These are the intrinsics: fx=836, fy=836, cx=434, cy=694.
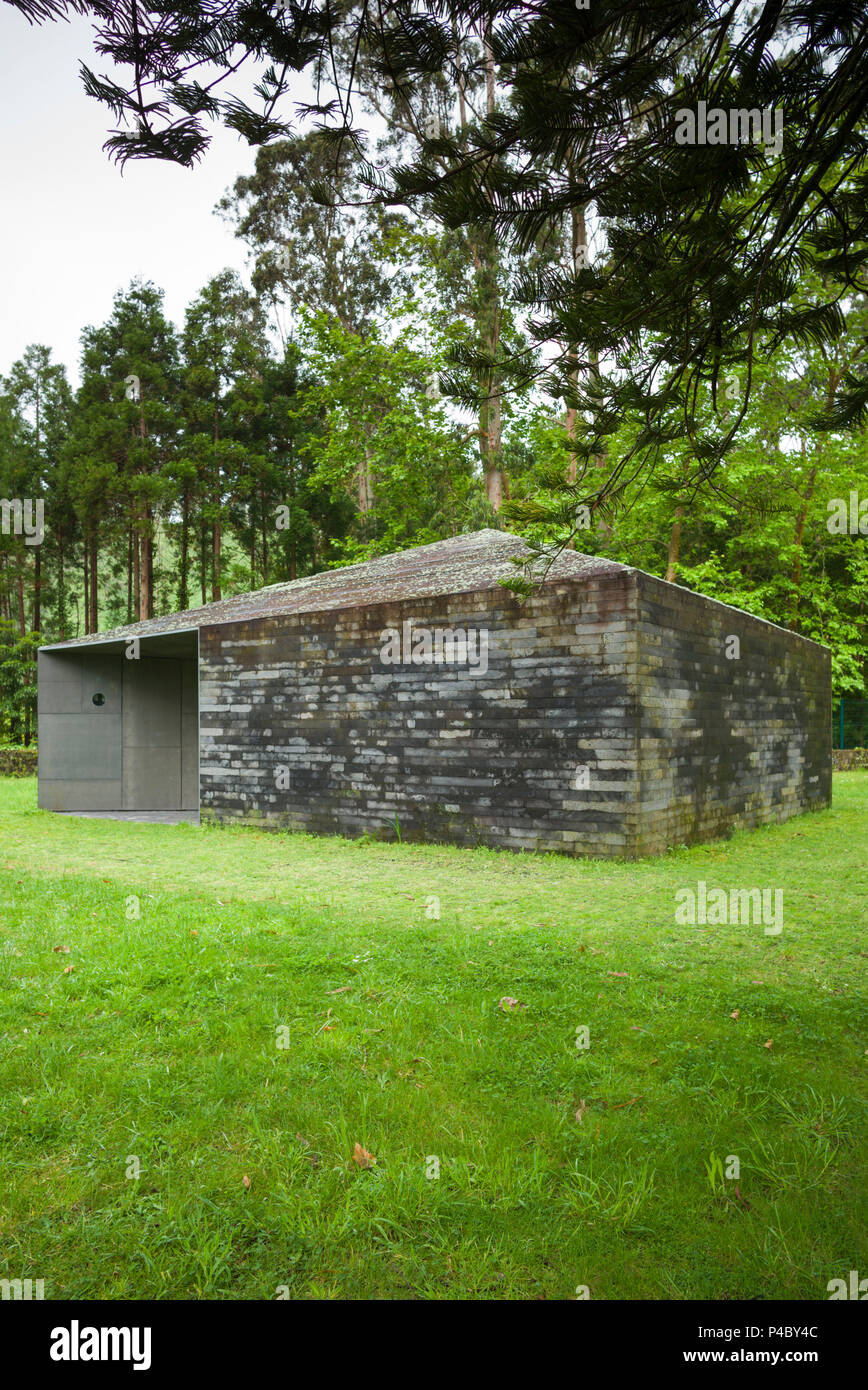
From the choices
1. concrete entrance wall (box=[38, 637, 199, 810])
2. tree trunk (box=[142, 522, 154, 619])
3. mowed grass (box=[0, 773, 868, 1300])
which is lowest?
mowed grass (box=[0, 773, 868, 1300])

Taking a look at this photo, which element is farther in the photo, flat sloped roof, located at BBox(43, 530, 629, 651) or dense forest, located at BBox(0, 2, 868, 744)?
dense forest, located at BBox(0, 2, 868, 744)

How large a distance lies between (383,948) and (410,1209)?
2771 millimetres

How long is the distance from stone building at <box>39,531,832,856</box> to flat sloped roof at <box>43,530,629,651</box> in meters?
0.06

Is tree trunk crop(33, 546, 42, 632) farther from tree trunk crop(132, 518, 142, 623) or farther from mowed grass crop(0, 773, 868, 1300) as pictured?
mowed grass crop(0, 773, 868, 1300)

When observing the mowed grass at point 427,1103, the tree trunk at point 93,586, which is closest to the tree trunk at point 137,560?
the tree trunk at point 93,586

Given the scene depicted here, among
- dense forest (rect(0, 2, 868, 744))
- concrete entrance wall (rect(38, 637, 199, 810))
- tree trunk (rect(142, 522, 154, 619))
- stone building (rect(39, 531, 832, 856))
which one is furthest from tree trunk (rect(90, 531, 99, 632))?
stone building (rect(39, 531, 832, 856))

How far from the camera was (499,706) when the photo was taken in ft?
31.7

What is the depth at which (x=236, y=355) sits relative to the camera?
2805 centimetres

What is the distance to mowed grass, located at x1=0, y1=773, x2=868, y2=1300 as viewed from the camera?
2332mm

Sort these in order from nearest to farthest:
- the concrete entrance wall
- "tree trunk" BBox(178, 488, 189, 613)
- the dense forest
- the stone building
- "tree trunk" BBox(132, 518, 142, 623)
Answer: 1. the stone building
2. the concrete entrance wall
3. the dense forest
4. "tree trunk" BBox(132, 518, 142, 623)
5. "tree trunk" BBox(178, 488, 189, 613)

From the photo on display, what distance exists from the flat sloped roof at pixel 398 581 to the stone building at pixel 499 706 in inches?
2.3

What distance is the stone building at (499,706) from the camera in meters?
8.92

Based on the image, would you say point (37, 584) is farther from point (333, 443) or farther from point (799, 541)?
point (799, 541)

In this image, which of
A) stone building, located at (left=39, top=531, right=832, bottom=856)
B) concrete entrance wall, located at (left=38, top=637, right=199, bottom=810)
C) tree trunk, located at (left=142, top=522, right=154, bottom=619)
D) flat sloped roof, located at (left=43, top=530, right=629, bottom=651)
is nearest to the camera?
stone building, located at (left=39, top=531, right=832, bottom=856)
